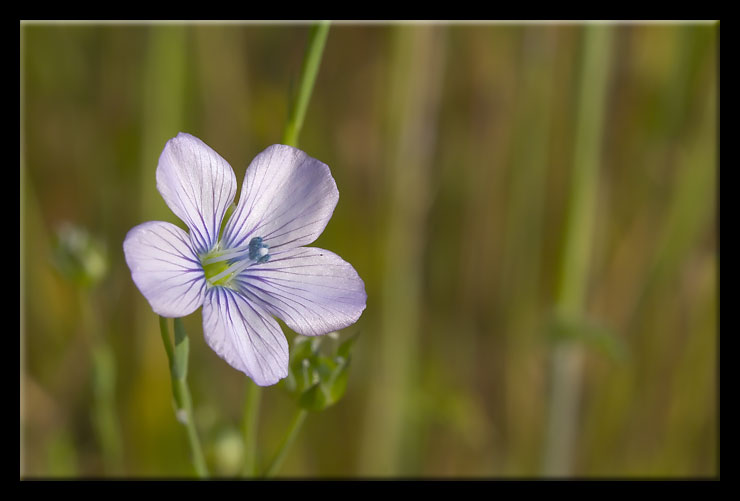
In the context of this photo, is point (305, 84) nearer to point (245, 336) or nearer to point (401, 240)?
point (245, 336)

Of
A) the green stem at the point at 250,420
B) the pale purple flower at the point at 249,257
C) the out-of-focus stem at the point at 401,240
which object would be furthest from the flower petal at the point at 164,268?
the out-of-focus stem at the point at 401,240

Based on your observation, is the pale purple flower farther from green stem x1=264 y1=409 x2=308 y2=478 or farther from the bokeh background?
the bokeh background

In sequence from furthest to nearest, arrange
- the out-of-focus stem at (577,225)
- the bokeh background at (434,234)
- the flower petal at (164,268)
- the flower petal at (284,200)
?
the bokeh background at (434,234), the out-of-focus stem at (577,225), the flower petal at (284,200), the flower petal at (164,268)

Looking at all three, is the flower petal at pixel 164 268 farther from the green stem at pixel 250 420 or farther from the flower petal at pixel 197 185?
the green stem at pixel 250 420

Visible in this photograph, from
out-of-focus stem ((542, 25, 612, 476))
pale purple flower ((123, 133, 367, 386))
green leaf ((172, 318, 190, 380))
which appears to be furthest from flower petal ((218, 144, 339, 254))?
out-of-focus stem ((542, 25, 612, 476))
